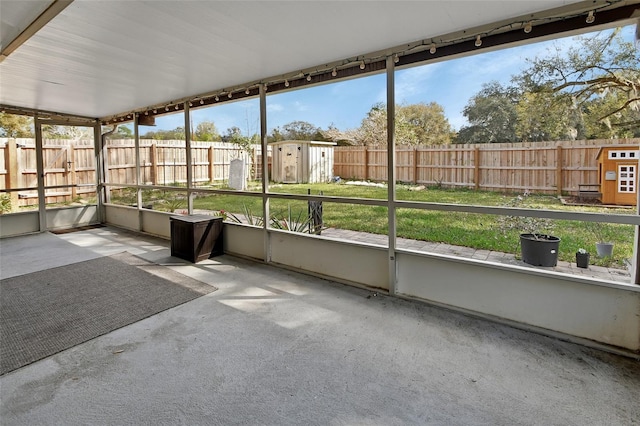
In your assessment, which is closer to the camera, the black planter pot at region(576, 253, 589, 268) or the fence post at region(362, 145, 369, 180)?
the black planter pot at region(576, 253, 589, 268)

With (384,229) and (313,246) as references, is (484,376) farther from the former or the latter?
(384,229)

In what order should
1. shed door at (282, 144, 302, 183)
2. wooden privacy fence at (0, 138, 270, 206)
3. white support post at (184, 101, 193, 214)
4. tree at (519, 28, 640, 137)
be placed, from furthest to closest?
shed door at (282, 144, 302, 183) < wooden privacy fence at (0, 138, 270, 206) < white support post at (184, 101, 193, 214) < tree at (519, 28, 640, 137)

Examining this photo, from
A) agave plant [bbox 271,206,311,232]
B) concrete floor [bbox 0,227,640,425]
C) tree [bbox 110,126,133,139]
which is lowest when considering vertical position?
concrete floor [bbox 0,227,640,425]

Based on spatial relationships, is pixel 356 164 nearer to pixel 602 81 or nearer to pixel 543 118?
pixel 543 118

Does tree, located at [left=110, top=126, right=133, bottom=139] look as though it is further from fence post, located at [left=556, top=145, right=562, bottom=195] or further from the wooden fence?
fence post, located at [left=556, top=145, right=562, bottom=195]

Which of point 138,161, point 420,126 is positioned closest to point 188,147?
point 138,161

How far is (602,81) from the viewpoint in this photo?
2963 millimetres

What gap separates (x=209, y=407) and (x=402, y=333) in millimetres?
1453

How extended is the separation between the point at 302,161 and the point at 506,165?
463 cm

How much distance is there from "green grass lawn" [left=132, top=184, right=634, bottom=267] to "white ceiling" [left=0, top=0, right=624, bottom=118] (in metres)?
1.62

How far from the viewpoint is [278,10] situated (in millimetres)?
2285

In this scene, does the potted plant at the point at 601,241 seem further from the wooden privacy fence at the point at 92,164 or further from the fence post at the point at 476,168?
the wooden privacy fence at the point at 92,164

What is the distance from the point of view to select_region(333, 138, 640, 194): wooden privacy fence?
3469mm

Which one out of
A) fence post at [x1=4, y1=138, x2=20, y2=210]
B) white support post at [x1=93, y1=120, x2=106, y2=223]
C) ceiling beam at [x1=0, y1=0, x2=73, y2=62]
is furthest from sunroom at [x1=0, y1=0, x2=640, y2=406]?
white support post at [x1=93, y1=120, x2=106, y2=223]
